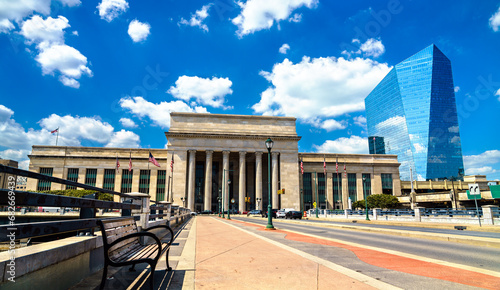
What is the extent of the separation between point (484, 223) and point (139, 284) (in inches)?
1268

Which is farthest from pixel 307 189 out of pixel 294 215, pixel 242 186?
pixel 294 215

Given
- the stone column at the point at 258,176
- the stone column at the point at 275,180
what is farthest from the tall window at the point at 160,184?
the stone column at the point at 275,180

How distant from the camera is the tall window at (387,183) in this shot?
89812mm

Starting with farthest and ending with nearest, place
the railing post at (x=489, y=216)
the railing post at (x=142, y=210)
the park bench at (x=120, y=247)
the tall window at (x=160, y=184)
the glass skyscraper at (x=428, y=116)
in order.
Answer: the glass skyscraper at (x=428, y=116) → the tall window at (x=160, y=184) → the railing post at (x=489, y=216) → the railing post at (x=142, y=210) → the park bench at (x=120, y=247)

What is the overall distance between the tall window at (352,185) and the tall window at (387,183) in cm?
938

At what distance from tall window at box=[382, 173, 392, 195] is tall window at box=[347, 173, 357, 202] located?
9.38 m

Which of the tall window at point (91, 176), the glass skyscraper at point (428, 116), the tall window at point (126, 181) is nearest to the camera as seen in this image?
the tall window at point (91, 176)

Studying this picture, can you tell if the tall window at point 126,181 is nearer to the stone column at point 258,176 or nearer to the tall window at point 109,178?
the tall window at point 109,178

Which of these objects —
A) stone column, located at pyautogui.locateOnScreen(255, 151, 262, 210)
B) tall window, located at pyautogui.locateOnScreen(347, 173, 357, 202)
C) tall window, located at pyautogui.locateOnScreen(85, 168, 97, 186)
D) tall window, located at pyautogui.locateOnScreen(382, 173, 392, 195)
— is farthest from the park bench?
tall window, located at pyautogui.locateOnScreen(382, 173, 392, 195)

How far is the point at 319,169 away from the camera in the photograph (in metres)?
87.9

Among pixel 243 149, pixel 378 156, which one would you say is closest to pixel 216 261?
pixel 243 149

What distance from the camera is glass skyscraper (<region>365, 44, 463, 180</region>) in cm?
15675

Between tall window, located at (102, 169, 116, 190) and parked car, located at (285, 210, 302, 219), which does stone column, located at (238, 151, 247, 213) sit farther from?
tall window, located at (102, 169, 116, 190)

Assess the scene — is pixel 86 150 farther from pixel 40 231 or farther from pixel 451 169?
pixel 451 169
